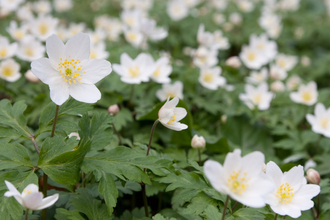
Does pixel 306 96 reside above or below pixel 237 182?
below

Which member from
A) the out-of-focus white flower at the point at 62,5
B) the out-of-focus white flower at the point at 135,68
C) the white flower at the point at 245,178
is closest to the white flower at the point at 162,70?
the out-of-focus white flower at the point at 135,68

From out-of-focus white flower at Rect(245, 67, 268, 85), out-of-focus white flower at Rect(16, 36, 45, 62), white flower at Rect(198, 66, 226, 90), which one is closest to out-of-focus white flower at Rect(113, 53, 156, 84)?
white flower at Rect(198, 66, 226, 90)

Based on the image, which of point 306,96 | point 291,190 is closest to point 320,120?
point 306,96

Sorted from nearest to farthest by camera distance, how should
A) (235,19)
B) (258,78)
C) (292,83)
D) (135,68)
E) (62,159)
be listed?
(62,159), (135,68), (258,78), (292,83), (235,19)

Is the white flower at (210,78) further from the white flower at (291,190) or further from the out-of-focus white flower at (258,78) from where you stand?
the white flower at (291,190)

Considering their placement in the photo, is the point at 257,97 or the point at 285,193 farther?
the point at 257,97

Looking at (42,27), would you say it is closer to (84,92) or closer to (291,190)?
(84,92)

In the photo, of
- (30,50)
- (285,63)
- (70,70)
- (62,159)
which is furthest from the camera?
(285,63)
